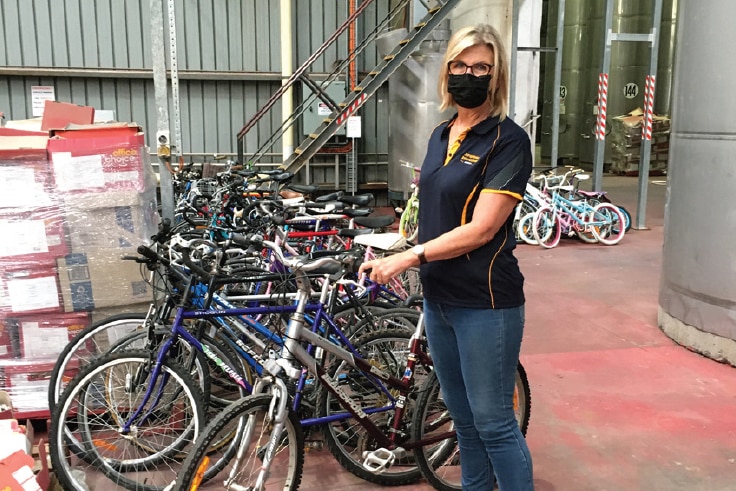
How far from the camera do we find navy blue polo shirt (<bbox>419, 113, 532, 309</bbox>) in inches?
82.4

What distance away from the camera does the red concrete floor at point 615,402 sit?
315cm

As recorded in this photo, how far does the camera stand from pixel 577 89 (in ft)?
50.7

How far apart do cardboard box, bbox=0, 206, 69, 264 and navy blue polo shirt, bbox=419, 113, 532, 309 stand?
210 centimetres

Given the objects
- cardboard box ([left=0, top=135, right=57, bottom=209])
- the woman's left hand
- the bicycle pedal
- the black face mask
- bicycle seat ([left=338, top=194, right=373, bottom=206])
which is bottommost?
the bicycle pedal

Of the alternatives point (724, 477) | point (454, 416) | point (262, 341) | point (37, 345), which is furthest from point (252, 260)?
point (724, 477)

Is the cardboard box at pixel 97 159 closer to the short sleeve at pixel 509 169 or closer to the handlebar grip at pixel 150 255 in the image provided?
the handlebar grip at pixel 150 255

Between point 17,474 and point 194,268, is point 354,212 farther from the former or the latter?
point 17,474

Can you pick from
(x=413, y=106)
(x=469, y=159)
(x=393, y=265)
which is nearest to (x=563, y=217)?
(x=413, y=106)

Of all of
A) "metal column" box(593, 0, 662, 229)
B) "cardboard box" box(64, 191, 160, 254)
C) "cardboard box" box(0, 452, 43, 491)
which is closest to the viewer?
"cardboard box" box(0, 452, 43, 491)

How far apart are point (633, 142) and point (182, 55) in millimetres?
9873

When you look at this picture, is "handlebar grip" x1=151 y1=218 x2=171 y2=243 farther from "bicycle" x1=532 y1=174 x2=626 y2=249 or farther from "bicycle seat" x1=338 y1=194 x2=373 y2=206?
"bicycle" x1=532 y1=174 x2=626 y2=249

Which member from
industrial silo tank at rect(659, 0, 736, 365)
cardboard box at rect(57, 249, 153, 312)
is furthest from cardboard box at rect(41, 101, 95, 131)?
industrial silo tank at rect(659, 0, 736, 365)

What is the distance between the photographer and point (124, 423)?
9.21ft

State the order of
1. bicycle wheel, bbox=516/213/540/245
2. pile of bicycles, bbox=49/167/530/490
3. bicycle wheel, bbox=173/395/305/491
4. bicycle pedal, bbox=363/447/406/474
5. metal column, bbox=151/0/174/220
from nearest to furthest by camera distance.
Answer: bicycle wheel, bbox=173/395/305/491, pile of bicycles, bbox=49/167/530/490, bicycle pedal, bbox=363/447/406/474, metal column, bbox=151/0/174/220, bicycle wheel, bbox=516/213/540/245
